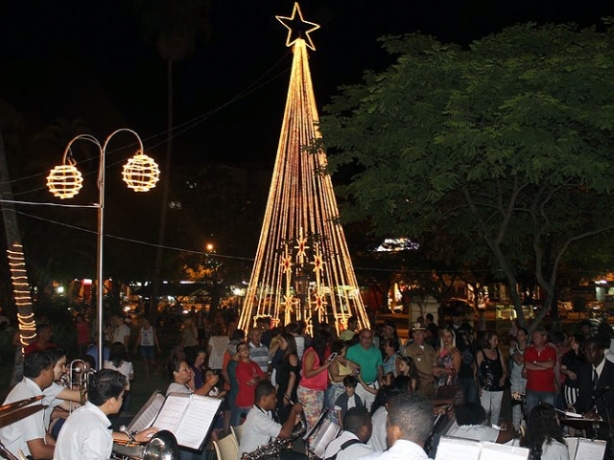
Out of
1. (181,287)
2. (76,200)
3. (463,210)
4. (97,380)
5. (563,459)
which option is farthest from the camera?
(181,287)

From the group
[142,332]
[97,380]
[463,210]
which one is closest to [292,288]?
[142,332]

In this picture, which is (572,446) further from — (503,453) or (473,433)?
(503,453)

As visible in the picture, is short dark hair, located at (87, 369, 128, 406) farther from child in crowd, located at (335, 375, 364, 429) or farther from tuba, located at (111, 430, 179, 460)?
child in crowd, located at (335, 375, 364, 429)

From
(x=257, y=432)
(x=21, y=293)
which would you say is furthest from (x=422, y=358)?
(x=21, y=293)

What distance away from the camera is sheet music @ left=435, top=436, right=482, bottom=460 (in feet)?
15.8

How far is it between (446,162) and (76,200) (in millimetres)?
21754

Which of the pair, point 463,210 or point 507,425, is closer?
point 507,425

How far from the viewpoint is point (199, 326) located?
23.6 metres

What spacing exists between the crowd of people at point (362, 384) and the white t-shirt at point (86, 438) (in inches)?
8.3

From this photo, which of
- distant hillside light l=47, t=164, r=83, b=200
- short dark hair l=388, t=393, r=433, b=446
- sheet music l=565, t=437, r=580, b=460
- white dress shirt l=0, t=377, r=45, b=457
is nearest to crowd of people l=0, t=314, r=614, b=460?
white dress shirt l=0, t=377, r=45, b=457

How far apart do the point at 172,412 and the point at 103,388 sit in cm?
127

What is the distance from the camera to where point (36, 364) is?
5961mm

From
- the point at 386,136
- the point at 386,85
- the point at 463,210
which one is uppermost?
the point at 386,85

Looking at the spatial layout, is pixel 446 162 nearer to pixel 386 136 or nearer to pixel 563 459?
pixel 386 136
